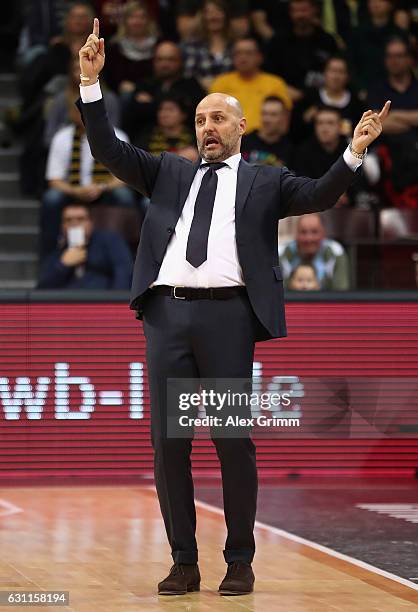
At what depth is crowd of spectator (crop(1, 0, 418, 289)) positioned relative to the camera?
11719mm

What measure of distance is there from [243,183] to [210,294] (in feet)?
1.58

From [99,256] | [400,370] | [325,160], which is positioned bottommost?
[400,370]

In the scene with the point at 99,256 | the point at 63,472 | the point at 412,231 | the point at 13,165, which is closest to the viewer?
the point at 63,472

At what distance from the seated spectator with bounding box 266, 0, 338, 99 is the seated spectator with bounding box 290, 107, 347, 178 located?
1.52 m

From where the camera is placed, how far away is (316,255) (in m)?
10.4

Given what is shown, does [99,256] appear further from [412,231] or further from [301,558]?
[301,558]

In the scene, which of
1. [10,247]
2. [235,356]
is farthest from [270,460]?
[10,247]

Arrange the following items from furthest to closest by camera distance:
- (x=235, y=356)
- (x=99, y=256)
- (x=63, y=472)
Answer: (x=99, y=256) < (x=63, y=472) < (x=235, y=356)

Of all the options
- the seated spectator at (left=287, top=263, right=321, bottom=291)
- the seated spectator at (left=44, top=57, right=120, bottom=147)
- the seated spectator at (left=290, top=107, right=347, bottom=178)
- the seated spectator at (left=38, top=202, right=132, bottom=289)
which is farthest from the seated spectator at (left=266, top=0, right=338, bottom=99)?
the seated spectator at (left=287, top=263, right=321, bottom=291)

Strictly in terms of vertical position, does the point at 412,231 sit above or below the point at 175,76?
below

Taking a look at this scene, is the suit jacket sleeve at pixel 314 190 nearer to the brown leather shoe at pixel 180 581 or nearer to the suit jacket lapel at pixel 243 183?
the suit jacket lapel at pixel 243 183

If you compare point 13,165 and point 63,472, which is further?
point 13,165

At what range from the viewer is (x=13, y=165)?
13.7 meters

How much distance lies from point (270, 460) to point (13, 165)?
18.8ft
